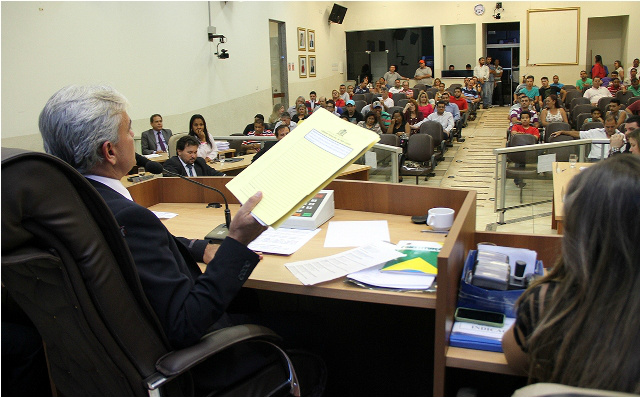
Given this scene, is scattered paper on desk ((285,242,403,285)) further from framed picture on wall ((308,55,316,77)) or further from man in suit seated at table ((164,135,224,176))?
framed picture on wall ((308,55,316,77))

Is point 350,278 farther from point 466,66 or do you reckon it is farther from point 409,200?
point 466,66

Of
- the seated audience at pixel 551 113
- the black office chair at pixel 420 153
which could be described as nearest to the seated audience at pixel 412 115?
the seated audience at pixel 551 113

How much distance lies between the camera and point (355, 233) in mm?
2113

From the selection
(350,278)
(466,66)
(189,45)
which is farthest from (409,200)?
(466,66)

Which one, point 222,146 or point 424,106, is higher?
point 424,106

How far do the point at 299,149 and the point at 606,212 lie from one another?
0.83 meters

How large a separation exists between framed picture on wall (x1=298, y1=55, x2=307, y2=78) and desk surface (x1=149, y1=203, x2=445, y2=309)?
1139 centimetres

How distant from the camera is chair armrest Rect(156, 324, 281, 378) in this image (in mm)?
1259

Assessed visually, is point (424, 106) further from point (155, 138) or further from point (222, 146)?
point (155, 138)

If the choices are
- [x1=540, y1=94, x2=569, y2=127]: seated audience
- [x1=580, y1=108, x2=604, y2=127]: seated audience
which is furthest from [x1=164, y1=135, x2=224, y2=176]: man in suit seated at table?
[x1=540, y1=94, x2=569, y2=127]: seated audience

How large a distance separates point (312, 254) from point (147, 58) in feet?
24.0

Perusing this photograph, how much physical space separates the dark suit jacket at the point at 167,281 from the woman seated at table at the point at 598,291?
0.75 meters

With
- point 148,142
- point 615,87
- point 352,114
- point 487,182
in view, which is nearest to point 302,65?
point 352,114

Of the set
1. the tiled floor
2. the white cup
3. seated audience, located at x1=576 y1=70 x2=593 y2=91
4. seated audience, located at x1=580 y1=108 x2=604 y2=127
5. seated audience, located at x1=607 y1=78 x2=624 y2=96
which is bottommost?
the tiled floor
